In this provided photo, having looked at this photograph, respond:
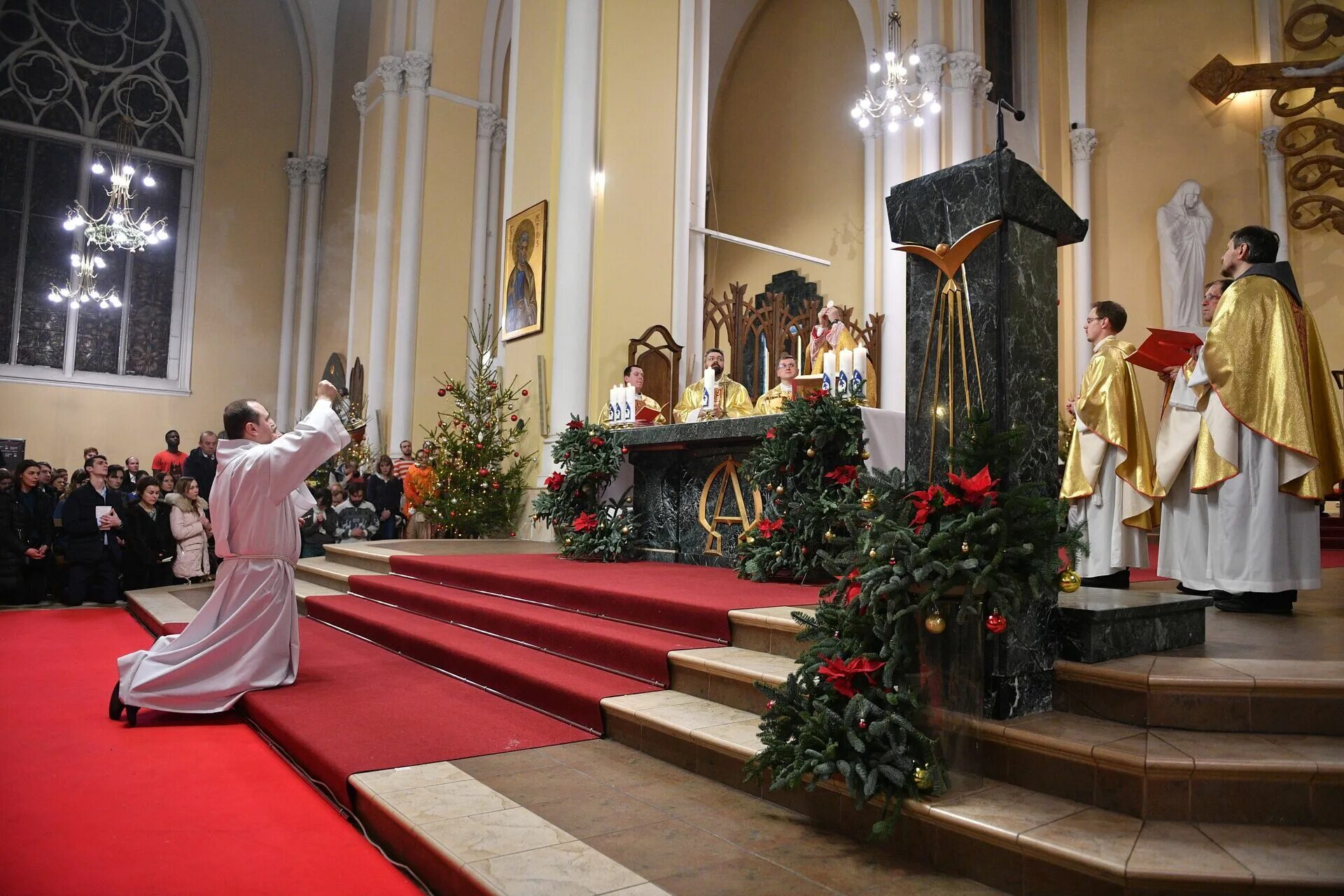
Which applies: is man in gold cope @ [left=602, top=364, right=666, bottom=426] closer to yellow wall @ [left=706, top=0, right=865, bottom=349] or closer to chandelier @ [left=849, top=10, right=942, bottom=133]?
chandelier @ [left=849, top=10, right=942, bottom=133]

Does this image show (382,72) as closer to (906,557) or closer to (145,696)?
(145,696)

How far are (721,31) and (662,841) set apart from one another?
1663cm

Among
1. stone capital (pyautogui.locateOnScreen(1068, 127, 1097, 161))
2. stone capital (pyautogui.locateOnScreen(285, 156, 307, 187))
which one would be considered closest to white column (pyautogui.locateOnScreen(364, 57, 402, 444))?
stone capital (pyautogui.locateOnScreen(285, 156, 307, 187))

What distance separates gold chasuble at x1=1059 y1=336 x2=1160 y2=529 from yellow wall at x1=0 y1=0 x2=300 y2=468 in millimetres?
15894

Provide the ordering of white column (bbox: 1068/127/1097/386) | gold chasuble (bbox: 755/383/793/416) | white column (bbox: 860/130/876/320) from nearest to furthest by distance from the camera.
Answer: gold chasuble (bbox: 755/383/793/416)
white column (bbox: 860/130/876/320)
white column (bbox: 1068/127/1097/386)

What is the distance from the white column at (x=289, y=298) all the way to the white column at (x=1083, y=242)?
14.2m

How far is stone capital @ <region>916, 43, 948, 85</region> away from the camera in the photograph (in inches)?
494

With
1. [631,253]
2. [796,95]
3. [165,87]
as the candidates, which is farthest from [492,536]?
[165,87]

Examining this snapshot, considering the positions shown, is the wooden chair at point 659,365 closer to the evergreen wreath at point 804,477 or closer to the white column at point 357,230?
the evergreen wreath at point 804,477

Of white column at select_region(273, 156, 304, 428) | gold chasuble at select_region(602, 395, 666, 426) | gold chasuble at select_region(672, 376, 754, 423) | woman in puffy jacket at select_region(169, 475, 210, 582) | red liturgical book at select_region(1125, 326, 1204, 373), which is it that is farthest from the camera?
white column at select_region(273, 156, 304, 428)

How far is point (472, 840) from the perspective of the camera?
8.47ft

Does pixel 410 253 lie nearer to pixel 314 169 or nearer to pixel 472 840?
pixel 314 169

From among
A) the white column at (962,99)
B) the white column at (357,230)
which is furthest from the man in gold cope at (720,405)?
the white column at (357,230)

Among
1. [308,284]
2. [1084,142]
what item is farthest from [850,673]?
[308,284]
